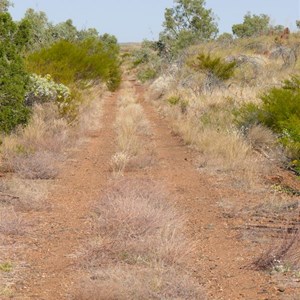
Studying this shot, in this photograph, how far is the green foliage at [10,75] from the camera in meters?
12.2

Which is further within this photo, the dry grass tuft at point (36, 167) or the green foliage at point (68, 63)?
the green foliage at point (68, 63)

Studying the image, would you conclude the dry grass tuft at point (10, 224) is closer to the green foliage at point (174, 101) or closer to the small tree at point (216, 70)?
the green foliage at point (174, 101)

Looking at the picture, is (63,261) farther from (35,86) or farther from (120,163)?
(35,86)

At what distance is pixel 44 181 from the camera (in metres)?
11.8

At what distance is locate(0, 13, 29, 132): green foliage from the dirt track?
59.7 inches

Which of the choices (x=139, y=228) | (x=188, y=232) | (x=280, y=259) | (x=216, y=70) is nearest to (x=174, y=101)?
(x=216, y=70)

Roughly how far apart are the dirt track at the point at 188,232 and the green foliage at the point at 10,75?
1.52m

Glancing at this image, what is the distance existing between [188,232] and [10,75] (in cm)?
588

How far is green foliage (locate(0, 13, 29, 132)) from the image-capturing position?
12211 millimetres

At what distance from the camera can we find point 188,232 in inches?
322

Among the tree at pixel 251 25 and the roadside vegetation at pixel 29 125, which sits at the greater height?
the tree at pixel 251 25

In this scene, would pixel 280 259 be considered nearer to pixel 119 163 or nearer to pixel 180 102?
pixel 119 163

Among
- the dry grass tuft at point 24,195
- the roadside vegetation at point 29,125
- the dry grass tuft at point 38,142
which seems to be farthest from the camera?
the dry grass tuft at point 38,142

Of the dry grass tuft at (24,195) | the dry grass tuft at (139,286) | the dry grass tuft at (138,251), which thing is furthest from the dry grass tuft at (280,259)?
the dry grass tuft at (24,195)
